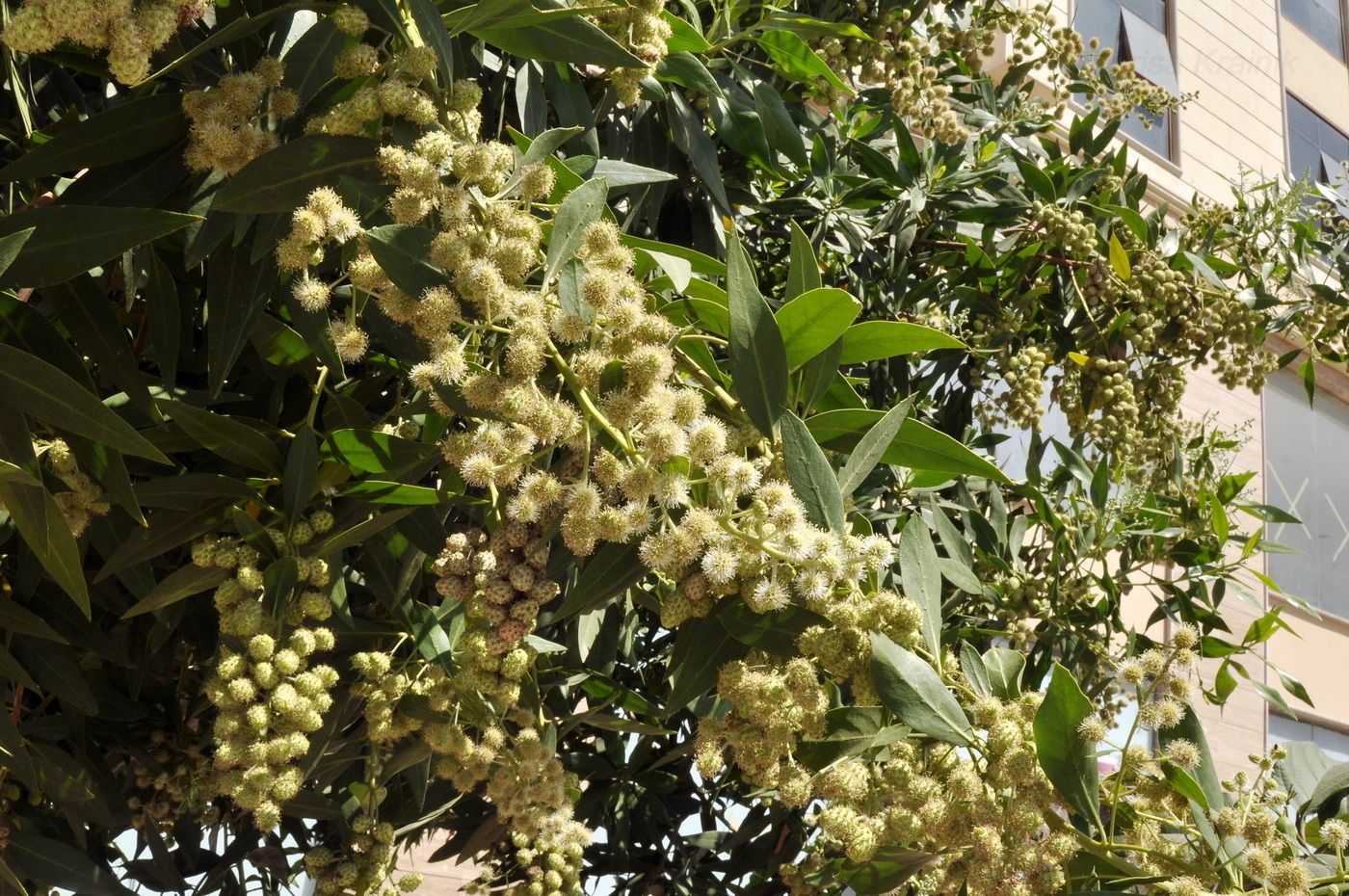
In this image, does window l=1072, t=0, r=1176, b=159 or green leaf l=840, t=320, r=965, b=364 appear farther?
window l=1072, t=0, r=1176, b=159

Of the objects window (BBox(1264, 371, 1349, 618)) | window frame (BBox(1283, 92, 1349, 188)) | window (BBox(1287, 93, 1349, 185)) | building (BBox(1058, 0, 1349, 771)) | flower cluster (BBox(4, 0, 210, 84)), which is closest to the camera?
flower cluster (BBox(4, 0, 210, 84))

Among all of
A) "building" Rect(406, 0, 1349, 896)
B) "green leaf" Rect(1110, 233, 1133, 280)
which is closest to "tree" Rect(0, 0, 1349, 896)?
"green leaf" Rect(1110, 233, 1133, 280)

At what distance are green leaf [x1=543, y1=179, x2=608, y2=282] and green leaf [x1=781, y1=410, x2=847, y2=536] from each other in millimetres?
204

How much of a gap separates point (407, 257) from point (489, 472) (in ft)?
0.56

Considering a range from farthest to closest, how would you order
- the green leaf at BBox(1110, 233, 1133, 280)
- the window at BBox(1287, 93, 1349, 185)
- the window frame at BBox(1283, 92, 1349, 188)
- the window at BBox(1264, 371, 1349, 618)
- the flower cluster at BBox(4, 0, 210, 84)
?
the window at BBox(1287, 93, 1349, 185)
the window frame at BBox(1283, 92, 1349, 188)
the window at BBox(1264, 371, 1349, 618)
the green leaf at BBox(1110, 233, 1133, 280)
the flower cluster at BBox(4, 0, 210, 84)

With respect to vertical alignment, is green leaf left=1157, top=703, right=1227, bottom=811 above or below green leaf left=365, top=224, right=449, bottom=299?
below

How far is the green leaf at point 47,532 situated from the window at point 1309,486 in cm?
738

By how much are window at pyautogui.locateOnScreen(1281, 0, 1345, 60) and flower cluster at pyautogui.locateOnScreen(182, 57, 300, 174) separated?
9.77 m

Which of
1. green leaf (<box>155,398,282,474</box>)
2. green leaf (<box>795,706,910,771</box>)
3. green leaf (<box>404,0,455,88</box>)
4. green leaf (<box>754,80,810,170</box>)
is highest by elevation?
green leaf (<box>404,0,455,88</box>)

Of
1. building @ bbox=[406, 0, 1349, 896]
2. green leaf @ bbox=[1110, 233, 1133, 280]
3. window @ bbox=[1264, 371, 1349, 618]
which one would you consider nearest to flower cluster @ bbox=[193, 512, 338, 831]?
green leaf @ bbox=[1110, 233, 1133, 280]

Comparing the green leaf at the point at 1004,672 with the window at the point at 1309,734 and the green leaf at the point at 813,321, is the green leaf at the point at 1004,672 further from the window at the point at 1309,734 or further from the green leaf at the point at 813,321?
the window at the point at 1309,734

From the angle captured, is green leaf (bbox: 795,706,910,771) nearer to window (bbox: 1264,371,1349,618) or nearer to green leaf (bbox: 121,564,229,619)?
green leaf (bbox: 121,564,229,619)

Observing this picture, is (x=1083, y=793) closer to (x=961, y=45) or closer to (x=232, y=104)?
(x=232, y=104)

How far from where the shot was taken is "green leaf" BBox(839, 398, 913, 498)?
95cm
